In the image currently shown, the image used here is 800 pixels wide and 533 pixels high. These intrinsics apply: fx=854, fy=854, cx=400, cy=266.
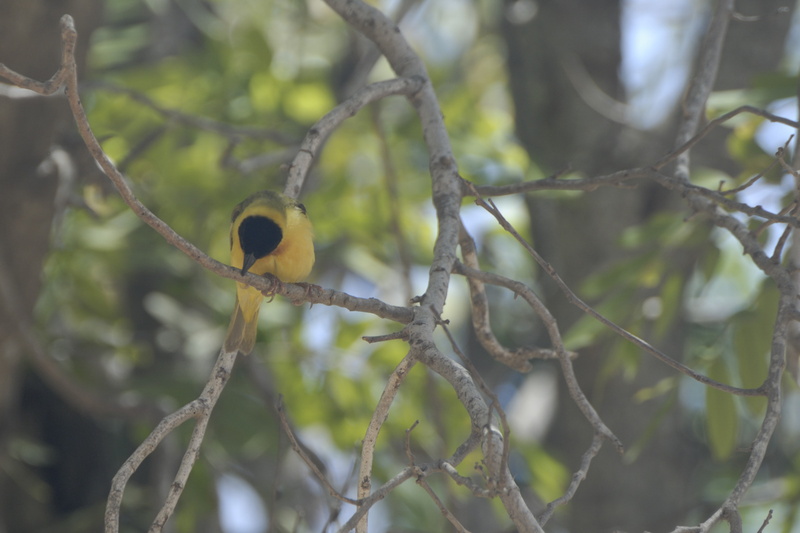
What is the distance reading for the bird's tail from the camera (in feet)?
10.2

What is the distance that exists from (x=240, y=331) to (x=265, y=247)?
345 mm

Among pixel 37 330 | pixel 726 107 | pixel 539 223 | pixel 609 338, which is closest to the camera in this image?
pixel 726 107

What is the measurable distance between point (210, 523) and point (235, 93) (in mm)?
3156

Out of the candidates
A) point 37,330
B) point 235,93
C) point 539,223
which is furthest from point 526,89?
point 37,330

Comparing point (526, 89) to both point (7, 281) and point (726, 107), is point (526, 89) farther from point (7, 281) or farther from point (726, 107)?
point (7, 281)

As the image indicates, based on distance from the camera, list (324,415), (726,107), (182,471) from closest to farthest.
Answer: (182,471)
(726,107)
(324,415)

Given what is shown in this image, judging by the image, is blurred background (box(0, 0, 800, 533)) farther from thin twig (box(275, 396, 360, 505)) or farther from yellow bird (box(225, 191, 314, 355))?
thin twig (box(275, 396, 360, 505))

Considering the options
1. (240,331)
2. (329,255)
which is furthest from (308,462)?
(329,255)

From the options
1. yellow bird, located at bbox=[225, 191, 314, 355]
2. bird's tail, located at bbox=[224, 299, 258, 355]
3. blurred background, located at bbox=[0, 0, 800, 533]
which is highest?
blurred background, located at bbox=[0, 0, 800, 533]

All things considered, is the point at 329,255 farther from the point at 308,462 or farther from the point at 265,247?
the point at 308,462

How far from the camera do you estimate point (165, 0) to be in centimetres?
866

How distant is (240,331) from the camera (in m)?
3.36

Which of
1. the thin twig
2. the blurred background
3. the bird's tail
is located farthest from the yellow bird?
the thin twig

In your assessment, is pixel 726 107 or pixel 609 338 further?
pixel 609 338
